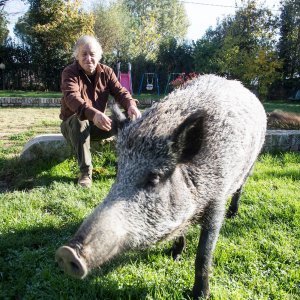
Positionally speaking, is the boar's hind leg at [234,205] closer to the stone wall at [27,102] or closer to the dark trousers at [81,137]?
the dark trousers at [81,137]

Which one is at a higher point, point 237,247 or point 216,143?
point 216,143

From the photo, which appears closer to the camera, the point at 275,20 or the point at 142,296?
the point at 142,296

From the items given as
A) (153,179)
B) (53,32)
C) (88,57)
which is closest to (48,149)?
(88,57)

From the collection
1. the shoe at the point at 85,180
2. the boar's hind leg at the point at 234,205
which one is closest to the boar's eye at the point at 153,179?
the boar's hind leg at the point at 234,205

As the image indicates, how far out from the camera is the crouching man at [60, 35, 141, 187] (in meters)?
4.34

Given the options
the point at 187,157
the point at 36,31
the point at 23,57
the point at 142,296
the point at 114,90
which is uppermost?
the point at 36,31

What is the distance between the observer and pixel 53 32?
22094 millimetres

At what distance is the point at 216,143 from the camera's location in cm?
267

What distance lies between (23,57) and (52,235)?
72.0 feet

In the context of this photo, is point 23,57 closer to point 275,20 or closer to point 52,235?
point 275,20

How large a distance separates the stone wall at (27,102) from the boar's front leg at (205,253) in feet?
46.0

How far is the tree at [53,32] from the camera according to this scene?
72.3ft

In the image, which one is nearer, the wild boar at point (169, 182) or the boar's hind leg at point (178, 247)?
the wild boar at point (169, 182)

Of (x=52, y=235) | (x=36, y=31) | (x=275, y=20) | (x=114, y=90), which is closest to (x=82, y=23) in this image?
(x=36, y=31)
